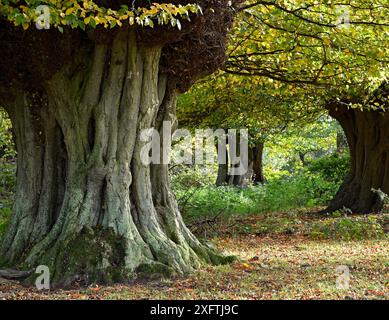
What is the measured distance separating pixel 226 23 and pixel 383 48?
3727 millimetres

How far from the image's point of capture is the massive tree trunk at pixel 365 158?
16969mm

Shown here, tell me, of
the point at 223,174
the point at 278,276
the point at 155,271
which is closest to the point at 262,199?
the point at 223,174

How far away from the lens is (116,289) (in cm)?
679

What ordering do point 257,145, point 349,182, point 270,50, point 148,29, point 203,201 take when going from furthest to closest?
point 257,145, point 203,201, point 349,182, point 270,50, point 148,29

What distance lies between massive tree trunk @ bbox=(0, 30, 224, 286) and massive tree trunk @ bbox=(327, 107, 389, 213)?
975 centimetres

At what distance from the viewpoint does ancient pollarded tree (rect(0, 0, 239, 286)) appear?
7516mm

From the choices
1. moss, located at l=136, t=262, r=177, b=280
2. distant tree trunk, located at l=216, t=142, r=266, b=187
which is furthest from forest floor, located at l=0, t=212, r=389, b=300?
distant tree trunk, located at l=216, t=142, r=266, b=187

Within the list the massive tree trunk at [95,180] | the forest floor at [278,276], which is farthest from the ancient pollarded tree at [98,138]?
the forest floor at [278,276]

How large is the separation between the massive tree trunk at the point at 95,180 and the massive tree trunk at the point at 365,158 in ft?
32.0

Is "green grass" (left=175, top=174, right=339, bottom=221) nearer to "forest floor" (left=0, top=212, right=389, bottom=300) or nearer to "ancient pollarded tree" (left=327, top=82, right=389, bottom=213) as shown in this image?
"ancient pollarded tree" (left=327, top=82, right=389, bottom=213)

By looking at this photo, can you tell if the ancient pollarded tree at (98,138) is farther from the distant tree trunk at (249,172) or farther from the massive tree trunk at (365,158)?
the distant tree trunk at (249,172)

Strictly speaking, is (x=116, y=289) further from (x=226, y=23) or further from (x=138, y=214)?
(x=226, y=23)
